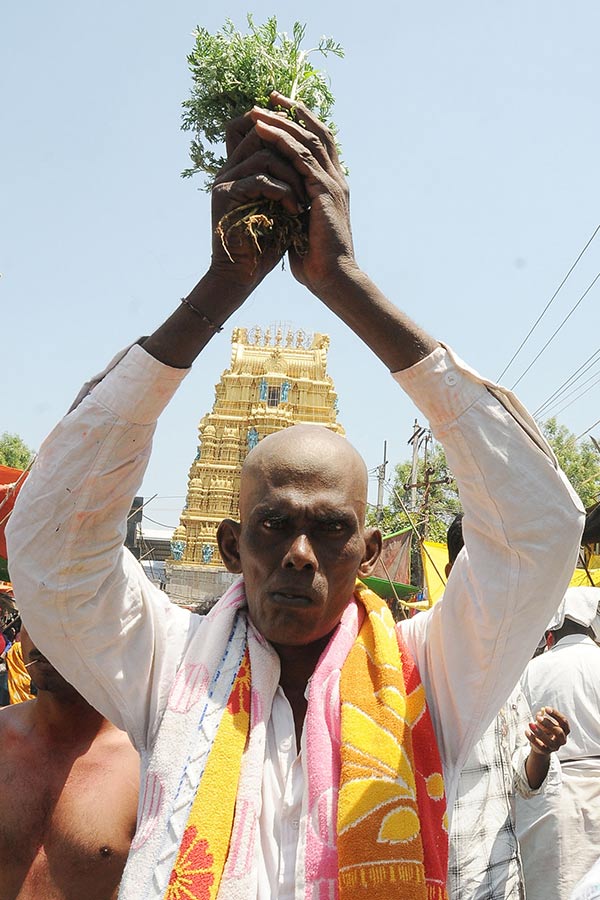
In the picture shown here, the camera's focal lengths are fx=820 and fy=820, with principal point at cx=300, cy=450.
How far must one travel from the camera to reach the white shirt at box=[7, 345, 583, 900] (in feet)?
5.65

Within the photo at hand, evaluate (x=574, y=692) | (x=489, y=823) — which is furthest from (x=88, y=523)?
(x=574, y=692)

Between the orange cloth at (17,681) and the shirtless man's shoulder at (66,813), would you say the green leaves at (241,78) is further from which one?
the orange cloth at (17,681)

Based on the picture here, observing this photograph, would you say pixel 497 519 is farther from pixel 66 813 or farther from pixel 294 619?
pixel 66 813

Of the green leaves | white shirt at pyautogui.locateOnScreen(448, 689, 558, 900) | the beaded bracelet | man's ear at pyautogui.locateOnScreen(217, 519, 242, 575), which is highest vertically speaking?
the green leaves

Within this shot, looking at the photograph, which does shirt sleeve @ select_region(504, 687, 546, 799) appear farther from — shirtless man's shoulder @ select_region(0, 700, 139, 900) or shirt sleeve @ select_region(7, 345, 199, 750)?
shirt sleeve @ select_region(7, 345, 199, 750)

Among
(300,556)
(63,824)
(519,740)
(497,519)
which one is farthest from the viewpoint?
(519,740)

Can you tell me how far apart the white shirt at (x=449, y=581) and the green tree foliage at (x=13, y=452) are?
4706cm

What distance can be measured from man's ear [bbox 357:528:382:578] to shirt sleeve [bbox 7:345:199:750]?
624mm

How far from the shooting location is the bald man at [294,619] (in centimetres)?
167

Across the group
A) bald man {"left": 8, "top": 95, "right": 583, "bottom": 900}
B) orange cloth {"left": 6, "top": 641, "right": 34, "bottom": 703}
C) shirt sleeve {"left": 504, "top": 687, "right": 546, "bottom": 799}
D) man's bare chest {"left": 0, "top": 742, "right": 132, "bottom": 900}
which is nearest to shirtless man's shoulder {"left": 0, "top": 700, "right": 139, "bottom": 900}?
man's bare chest {"left": 0, "top": 742, "right": 132, "bottom": 900}

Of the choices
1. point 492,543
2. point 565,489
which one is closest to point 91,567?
point 492,543

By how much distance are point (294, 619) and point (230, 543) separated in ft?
1.13

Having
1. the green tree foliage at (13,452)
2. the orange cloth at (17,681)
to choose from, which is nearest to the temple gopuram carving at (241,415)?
→ the green tree foliage at (13,452)

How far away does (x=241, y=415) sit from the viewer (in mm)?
40750
